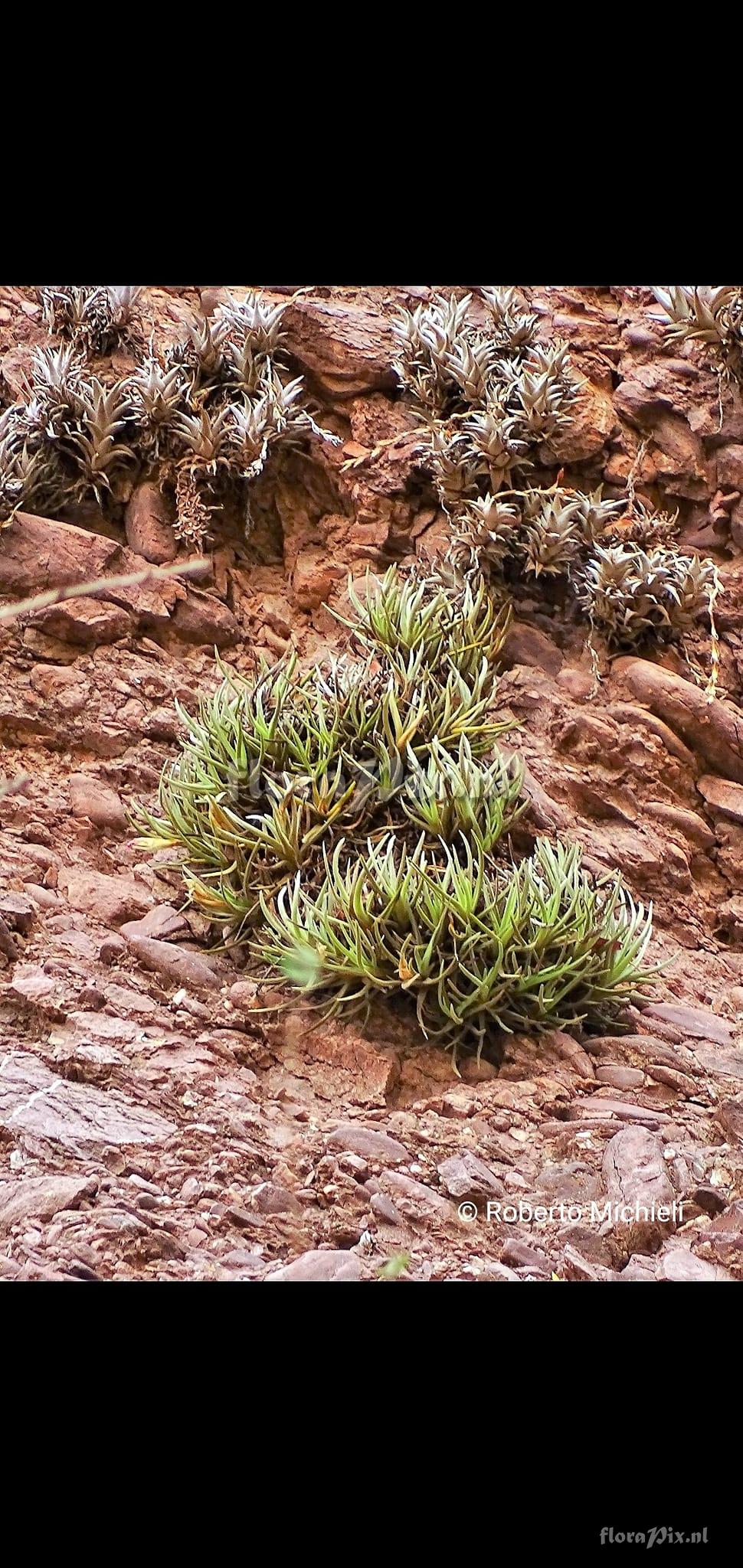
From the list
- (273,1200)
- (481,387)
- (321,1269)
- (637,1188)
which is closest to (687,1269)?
(637,1188)

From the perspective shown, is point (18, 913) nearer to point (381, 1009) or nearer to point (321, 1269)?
point (381, 1009)

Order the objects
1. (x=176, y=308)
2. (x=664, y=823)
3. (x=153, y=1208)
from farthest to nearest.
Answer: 1. (x=176, y=308)
2. (x=664, y=823)
3. (x=153, y=1208)

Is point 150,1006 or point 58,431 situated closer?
point 150,1006

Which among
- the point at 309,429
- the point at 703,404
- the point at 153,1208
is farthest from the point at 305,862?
the point at 703,404

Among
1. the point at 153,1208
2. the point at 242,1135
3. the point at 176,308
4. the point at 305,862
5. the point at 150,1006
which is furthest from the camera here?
the point at 176,308

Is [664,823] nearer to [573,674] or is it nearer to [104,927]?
[573,674]

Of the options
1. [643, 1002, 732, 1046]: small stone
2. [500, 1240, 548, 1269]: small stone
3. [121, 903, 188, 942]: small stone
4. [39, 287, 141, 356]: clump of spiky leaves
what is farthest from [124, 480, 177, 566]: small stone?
[500, 1240, 548, 1269]: small stone

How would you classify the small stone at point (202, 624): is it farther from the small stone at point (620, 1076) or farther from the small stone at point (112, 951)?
the small stone at point (620, 1076)

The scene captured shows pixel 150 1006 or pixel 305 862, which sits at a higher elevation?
pixel 305 862
